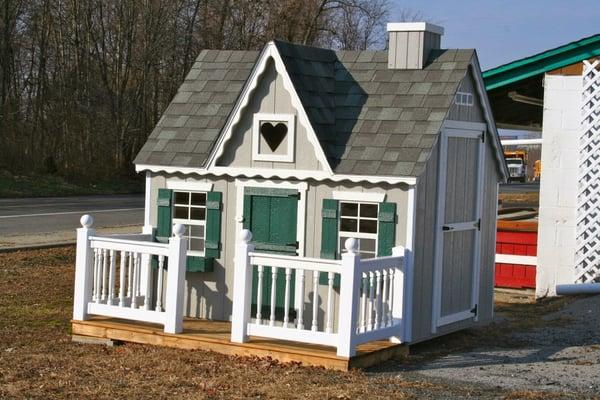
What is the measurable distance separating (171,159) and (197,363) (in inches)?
112

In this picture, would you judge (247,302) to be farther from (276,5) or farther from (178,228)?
(276,5)

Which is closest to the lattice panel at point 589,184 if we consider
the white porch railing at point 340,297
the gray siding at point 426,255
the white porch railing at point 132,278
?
the gray siding at point 426,255

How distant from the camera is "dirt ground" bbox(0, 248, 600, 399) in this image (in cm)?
823

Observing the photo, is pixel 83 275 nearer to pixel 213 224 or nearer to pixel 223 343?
pixel 213 224

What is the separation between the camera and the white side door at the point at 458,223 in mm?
10898

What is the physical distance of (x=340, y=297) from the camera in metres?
9.41

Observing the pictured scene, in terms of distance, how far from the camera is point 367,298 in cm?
985

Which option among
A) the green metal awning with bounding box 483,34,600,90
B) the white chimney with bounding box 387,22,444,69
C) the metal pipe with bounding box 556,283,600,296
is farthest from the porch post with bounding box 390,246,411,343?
the green metal awning with bounding box 483,34,600,90

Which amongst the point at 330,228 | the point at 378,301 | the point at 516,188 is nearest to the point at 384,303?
the point at 378,301

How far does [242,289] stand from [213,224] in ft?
5.57

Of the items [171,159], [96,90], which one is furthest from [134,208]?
[171,159]

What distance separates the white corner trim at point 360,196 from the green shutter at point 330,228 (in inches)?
2.9

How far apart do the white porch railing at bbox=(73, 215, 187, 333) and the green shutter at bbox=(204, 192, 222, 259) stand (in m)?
0.58

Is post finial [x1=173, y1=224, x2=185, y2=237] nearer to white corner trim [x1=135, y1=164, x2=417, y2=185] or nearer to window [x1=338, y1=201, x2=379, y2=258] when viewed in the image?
white corner trim [x1=135, y1=164, x2=417, y2=185]
